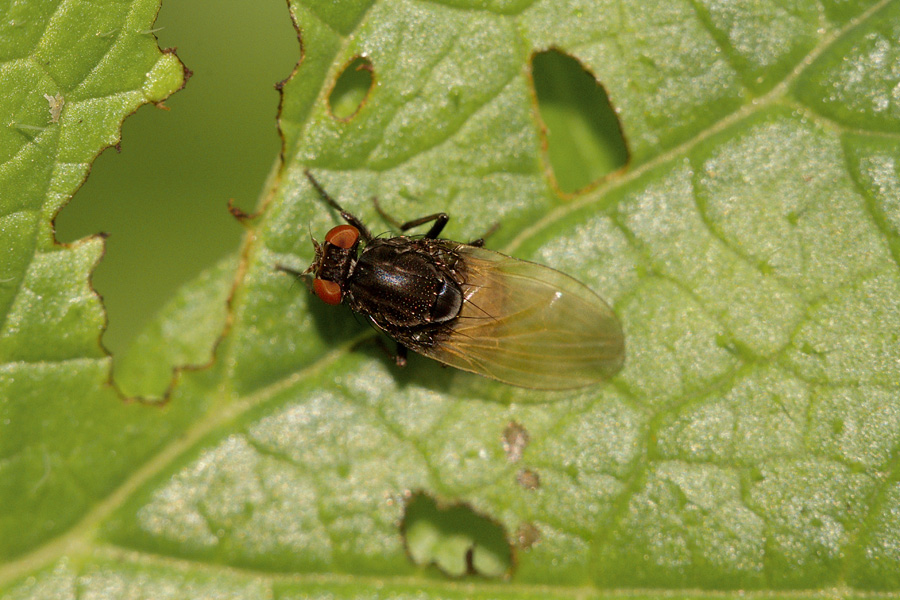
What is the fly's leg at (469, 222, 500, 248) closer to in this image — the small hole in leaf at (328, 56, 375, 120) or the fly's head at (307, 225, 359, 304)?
the fly's head at (307, 225, 359, 304)

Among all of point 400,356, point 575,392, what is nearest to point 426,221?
point 400,356

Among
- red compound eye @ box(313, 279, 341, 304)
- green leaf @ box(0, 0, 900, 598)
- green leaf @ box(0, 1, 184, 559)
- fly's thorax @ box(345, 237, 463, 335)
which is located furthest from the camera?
fly's thorax @ box(345, 237, 463, 335)

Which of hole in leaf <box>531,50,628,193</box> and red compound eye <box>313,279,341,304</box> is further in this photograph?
hole in leaf <box>531,50,628,193</box>

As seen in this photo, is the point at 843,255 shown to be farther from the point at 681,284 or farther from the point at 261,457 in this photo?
the point at 261,457

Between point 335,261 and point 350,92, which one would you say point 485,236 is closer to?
point 335,261

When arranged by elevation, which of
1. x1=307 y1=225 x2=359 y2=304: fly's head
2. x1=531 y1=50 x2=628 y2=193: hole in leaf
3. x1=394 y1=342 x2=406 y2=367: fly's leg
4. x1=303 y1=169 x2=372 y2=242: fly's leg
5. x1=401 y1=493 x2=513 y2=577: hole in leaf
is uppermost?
x1=531 y1=50 x2=628 y2=193: hole in leaf

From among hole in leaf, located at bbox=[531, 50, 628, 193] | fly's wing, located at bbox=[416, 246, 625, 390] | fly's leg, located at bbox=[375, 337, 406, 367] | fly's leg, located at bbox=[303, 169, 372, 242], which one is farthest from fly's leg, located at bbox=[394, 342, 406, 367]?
hole in leaf, located at bbox=[531, 50, 628, 193]
